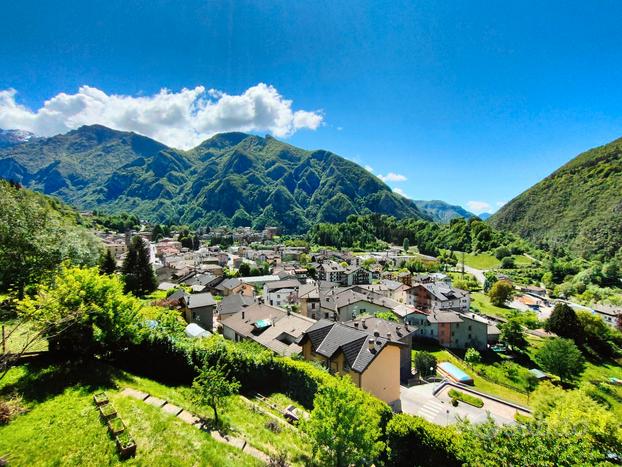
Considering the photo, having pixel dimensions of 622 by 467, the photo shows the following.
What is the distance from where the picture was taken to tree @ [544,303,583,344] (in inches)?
2419

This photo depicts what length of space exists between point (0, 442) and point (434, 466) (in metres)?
18.2

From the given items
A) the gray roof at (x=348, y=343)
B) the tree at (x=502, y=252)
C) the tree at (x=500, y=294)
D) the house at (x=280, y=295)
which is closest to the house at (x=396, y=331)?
the gray roof at (x=348, y=343)

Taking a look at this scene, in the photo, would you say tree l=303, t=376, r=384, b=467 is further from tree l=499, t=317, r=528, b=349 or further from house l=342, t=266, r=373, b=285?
house l=342, t=266, r=373, b=285

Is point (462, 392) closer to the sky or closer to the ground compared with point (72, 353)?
closer to the ground

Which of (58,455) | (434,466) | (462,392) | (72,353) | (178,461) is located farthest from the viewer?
(462,392)

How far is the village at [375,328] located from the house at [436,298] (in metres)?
0.25

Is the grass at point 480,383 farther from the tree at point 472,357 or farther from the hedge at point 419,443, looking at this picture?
the hedge at point 419,443

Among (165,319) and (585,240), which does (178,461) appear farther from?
(585,240)

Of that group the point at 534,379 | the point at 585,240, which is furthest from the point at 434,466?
the point at 585,240

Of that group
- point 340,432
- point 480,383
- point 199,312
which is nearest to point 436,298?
point 480,383

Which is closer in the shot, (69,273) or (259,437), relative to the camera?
(259,437)

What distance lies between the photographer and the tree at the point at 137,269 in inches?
2240

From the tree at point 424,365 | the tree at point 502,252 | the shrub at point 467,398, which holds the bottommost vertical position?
the tree at point 424,365

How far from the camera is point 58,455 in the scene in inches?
392
